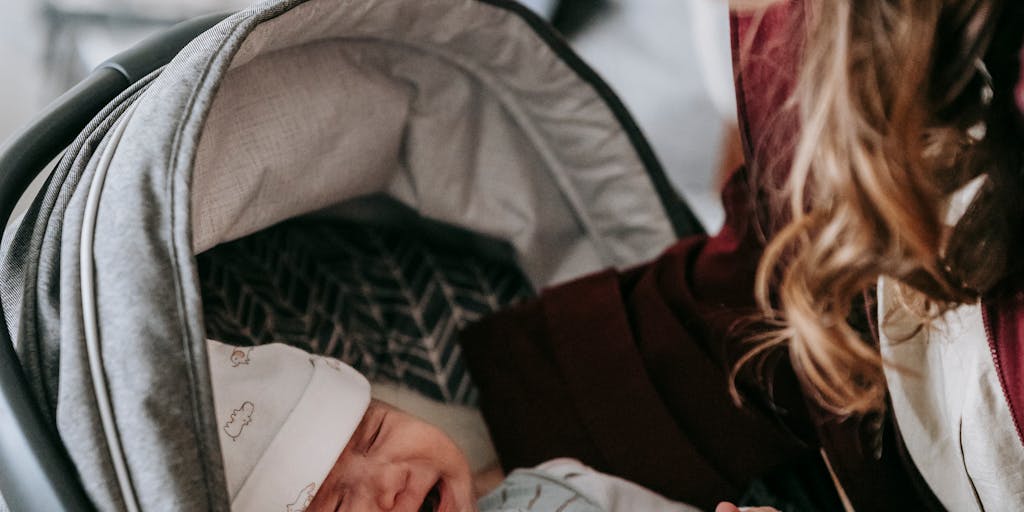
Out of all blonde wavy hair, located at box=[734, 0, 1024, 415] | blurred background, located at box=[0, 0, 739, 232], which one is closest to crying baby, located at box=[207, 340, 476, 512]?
blonde wavy hair, located at box=[734, 0, 1024, 415]

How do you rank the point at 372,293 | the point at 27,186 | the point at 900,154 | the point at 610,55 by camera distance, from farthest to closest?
the point at 610,55, the point at 372,293, the point at 27,186, the point at 900,154

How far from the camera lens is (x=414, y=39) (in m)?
0.82

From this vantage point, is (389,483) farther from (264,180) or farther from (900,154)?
(900,154)

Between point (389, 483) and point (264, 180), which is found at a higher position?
point (264, 180)

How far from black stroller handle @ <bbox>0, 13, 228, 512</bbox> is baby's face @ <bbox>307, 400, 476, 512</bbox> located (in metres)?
0.23

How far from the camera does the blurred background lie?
4.08 ft

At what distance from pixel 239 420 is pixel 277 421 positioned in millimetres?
29

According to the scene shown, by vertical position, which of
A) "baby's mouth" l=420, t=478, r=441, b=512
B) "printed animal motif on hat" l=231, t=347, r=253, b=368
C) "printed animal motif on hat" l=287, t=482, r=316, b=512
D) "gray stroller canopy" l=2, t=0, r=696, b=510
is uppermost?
"gray stroller canopy" l=2, t=0, r=696, b=510

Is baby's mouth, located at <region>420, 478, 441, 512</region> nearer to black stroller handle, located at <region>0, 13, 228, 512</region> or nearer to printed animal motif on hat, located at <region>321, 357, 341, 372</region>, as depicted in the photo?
printed animal motif on hat, located at <region>321, 357, 341, 372</region>

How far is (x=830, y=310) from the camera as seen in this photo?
0.64 meters

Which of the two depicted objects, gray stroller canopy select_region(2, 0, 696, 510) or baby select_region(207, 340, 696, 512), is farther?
baby select_region(207, 340, 696, 512)

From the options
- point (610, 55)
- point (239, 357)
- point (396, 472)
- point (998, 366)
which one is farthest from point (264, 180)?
point (610, 55)

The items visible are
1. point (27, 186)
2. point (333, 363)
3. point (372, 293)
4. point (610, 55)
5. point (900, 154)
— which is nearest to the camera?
point (900, 154)

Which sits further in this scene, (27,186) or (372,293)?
(372,293)
